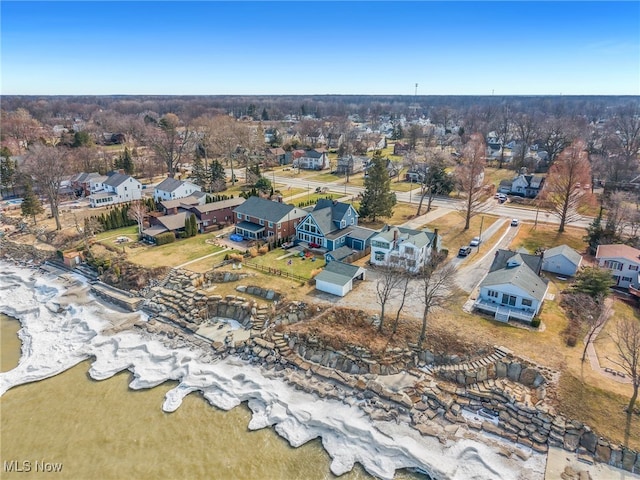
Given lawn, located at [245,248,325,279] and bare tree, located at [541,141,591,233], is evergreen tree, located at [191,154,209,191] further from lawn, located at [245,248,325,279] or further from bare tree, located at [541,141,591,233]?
bare tree, located at [541,141,591,233]

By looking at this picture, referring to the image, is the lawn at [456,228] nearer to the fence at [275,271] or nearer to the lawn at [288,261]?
the lawn at [288,261]

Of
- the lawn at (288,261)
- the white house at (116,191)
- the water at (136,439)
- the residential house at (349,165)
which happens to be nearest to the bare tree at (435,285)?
the lawn at (288,261)

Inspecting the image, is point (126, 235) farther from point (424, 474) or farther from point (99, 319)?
point (424, 474)

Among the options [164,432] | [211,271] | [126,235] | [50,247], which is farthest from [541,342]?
[50,247]

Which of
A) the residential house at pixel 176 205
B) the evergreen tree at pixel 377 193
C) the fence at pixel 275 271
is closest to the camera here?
the fence at pixel 275 271

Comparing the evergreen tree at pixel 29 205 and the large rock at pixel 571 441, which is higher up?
the evergreen tree at pixel 29 205

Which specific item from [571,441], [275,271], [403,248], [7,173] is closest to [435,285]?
[403,248]

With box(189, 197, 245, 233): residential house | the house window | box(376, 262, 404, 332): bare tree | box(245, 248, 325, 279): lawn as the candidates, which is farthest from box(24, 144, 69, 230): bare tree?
the house window
